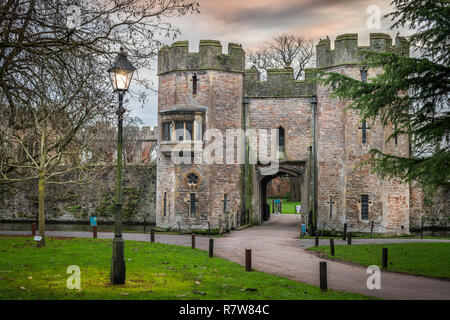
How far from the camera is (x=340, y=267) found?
13320 millimetres

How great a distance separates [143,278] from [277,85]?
1817 centimetres

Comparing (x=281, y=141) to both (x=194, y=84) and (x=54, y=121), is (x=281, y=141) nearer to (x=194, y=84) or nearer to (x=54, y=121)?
(x=194, y=84)

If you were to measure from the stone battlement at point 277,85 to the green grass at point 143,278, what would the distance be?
44.3ft

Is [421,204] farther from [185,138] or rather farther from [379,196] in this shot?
[185,138]

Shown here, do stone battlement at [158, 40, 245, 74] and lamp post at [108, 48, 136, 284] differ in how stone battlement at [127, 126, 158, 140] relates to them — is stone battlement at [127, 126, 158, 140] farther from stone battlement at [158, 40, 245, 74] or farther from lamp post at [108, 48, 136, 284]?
lamp post at [108, 48, 136, 284]

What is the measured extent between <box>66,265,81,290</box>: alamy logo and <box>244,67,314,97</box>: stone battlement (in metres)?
17.5

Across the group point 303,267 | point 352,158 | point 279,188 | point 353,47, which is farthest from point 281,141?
point 279,188

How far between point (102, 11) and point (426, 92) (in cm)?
875

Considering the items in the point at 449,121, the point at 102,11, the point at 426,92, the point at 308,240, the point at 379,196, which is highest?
the point at 102,11

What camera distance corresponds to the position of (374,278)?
11312mm

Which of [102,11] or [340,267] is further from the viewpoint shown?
[340,267]

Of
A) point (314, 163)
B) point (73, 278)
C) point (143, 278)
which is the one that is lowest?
point (143, 278)

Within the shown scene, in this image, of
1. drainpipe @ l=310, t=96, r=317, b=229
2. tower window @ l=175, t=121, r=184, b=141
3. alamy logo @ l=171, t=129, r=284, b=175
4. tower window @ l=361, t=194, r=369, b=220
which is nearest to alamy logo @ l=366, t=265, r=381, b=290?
tower window @ l=361, t=194, r=369, b=220
